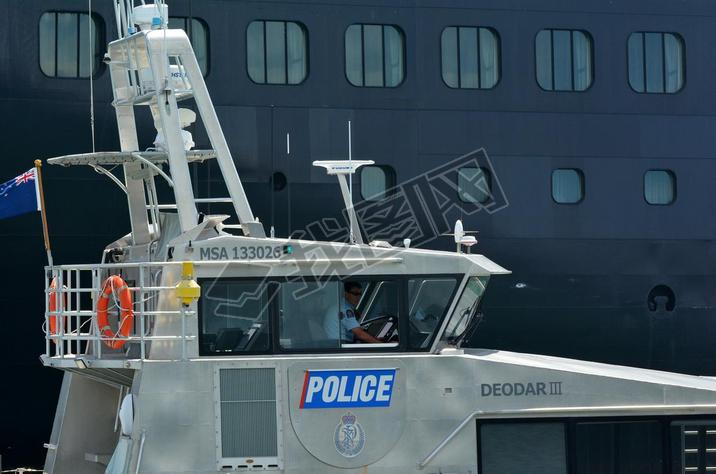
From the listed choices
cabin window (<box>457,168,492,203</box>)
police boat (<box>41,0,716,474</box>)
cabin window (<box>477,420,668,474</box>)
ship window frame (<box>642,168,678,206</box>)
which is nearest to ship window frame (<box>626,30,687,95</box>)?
ship window frame (<box>642,168,678,206</box>)

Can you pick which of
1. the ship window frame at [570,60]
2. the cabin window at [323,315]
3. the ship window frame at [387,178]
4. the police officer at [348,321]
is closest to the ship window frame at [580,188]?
the ship window frame at [570,60]

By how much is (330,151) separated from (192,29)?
2.68 metres

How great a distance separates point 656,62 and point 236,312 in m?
11.1

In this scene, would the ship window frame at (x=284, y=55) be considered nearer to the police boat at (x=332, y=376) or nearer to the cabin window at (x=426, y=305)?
the police boat at (x=332, y=376)

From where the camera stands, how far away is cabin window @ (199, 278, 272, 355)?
9.64 meters

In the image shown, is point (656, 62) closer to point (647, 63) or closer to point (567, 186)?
point (647, 63)

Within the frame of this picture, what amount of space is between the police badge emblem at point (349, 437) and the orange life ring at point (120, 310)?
1983mm

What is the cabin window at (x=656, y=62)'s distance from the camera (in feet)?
59.8

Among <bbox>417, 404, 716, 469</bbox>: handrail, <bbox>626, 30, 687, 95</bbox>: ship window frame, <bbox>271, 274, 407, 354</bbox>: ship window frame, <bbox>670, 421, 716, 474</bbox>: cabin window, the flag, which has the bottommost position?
<bbox>670, 421, 716, 474</bbox>: cabin window

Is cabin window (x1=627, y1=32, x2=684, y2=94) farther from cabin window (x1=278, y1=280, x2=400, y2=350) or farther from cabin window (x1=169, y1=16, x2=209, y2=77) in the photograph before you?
cabin window (x1=278, y1=280, x2=400, y2=350)

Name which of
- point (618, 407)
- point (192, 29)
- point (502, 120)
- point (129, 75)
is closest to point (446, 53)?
point (502, 120)

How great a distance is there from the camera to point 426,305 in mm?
9891

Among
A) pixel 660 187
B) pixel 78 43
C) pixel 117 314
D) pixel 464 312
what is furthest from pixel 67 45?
pixel 660 187

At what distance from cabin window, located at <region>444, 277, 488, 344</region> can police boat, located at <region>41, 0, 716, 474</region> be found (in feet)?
0.05
